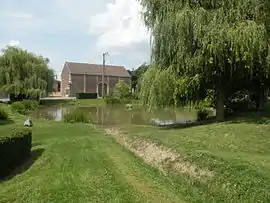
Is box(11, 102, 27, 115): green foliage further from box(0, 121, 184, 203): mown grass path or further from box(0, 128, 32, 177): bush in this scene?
box(0, 128, 32, 177): bush

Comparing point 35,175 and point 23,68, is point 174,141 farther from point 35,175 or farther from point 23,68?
point 23,68

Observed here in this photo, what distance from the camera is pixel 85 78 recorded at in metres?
72.6

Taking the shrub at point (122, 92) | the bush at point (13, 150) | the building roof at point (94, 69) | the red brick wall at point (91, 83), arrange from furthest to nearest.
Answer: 1. the red brick wall at point (91, 83)
2. the building roof at point (94, 69)
3. the shrub at point (122, 92)
4. the bush at point (13, 150)

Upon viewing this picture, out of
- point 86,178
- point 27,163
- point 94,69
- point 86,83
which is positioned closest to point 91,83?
point 86,83

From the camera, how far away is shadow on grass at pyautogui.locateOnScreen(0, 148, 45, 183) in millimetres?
8109

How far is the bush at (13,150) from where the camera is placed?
795 cm

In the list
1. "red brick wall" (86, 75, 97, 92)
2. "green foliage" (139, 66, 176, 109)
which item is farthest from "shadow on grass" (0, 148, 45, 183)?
"red brick wall" (86, 75, 97, 92)

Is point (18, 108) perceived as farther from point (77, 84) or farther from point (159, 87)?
point (77, 84)

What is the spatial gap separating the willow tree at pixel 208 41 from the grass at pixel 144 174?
12.7ft

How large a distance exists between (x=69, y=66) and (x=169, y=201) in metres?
68.5

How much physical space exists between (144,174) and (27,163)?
132 inches

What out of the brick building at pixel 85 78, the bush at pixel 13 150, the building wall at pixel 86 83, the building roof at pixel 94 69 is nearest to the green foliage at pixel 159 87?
the bush at pixel 13 150

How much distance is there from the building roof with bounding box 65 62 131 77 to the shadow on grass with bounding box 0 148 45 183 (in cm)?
6142

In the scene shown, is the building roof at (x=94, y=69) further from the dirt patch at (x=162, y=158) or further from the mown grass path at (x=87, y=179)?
the mown grass path at (x=87, y=179)
